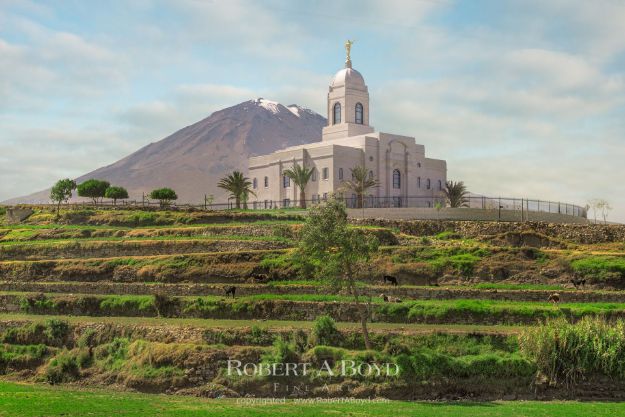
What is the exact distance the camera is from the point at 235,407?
26.9m

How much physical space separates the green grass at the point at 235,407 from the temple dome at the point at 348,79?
61.2m

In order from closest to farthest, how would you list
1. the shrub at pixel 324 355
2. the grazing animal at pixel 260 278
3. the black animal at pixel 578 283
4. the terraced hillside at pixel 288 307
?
the terraced hillside at pixel 288 307
the shrub at pixel 324 355
the black animal at pixel 578 283
the grazing animal at pixel 260 278

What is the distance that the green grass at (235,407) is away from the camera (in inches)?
988

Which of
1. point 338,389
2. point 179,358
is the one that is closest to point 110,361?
point 179,358

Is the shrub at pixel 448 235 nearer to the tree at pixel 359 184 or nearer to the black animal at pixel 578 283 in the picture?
the black animal at pixel 578 283

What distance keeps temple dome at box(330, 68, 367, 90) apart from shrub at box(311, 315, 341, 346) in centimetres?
5665

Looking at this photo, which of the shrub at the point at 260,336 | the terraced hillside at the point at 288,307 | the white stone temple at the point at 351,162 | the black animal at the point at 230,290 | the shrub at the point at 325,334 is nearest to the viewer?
the terraced hillside at the point at 288,307

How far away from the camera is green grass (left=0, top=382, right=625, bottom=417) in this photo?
25.1 metres

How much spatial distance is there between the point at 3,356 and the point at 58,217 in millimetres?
34776

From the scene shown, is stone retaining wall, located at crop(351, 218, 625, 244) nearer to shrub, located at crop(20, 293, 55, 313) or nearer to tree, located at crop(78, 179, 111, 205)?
shrub, located at crop(20, 293, 55, 313)

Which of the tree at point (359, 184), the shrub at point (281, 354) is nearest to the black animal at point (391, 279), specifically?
the shrub at point (281, 354)

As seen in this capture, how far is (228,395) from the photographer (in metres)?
29.7

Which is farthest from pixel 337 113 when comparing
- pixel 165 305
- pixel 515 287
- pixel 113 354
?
pixel 113 354

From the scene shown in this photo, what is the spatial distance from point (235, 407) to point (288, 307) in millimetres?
11609
